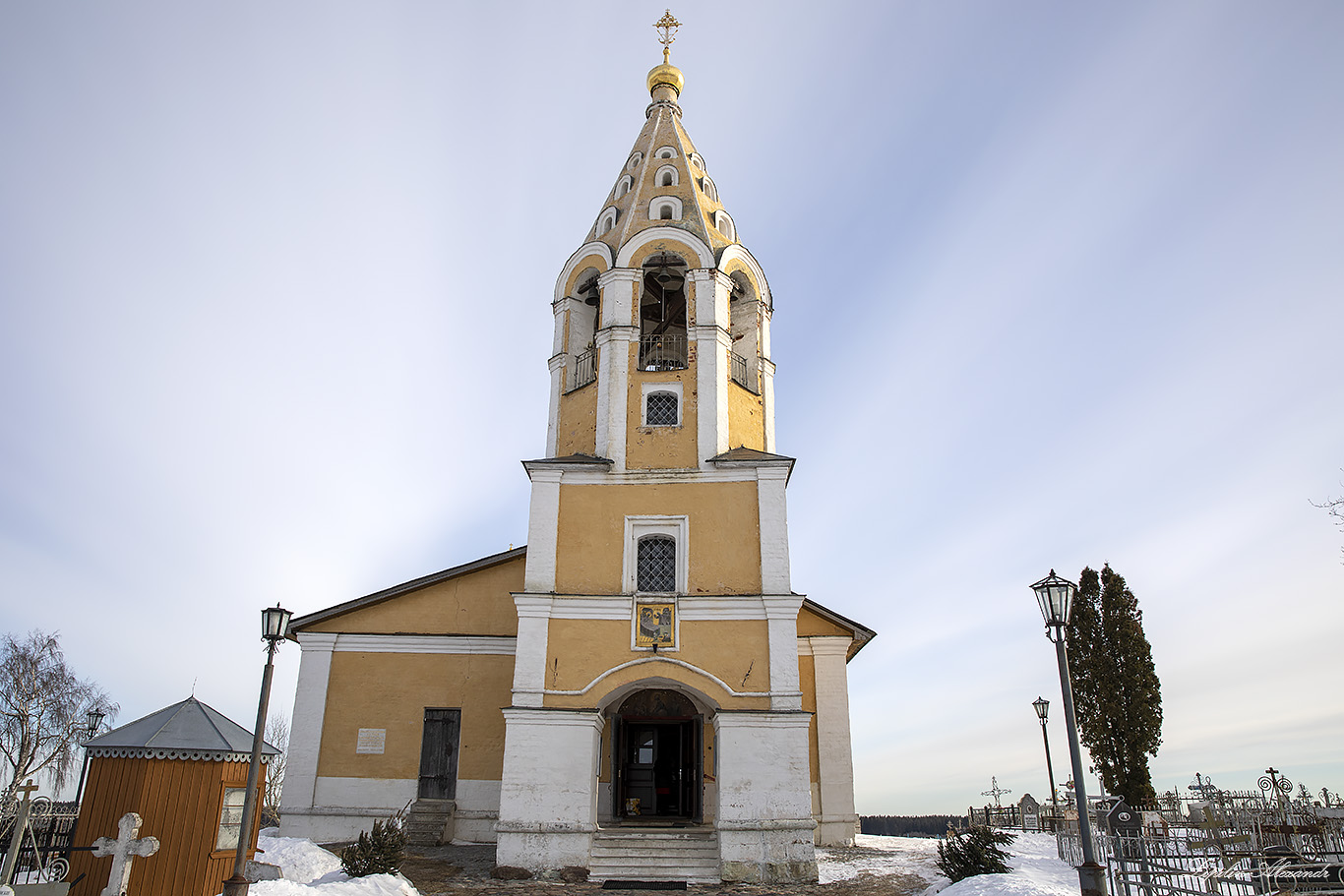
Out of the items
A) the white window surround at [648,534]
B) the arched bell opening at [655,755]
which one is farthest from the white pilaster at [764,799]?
the arched bell opening at [655,755]

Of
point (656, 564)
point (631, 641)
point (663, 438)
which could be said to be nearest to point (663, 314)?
point (663, 438)

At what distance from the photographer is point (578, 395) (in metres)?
18.8

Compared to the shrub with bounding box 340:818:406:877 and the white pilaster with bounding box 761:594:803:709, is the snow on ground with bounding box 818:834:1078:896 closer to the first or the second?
the white pilaster with bounding box 761:594:803:709

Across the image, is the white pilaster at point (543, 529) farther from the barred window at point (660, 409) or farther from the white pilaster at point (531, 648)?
the barred window at point (660, 409)

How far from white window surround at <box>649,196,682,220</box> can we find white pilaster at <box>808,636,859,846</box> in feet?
34.5

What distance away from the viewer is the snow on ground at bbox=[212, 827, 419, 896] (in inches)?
424

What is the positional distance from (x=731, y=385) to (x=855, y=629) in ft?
22.3

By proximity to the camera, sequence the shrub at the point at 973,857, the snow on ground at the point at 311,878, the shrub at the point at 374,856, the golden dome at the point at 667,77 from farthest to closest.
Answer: the golden dome at the point at 667,77 → the shrub at the point at 374,856 → the shrub at the point at 973,857 → the snow on ground at the point at 311,878

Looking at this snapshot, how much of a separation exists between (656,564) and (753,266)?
25.5 ft

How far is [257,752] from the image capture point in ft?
33.6

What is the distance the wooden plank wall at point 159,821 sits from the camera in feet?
29.6

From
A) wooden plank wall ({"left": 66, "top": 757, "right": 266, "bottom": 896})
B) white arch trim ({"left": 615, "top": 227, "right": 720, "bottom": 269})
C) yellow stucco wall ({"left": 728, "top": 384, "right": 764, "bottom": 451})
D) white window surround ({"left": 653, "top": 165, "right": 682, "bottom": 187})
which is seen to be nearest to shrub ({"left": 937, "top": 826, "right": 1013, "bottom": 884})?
yellow stucco wall ({"left": 728, "top": 384, "right": 764, "bottom": 451})

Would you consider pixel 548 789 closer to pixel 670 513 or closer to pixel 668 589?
pixel 668 589

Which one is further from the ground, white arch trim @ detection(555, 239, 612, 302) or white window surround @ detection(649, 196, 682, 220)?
white window surround @ detection(649, 196, 682, 220)
